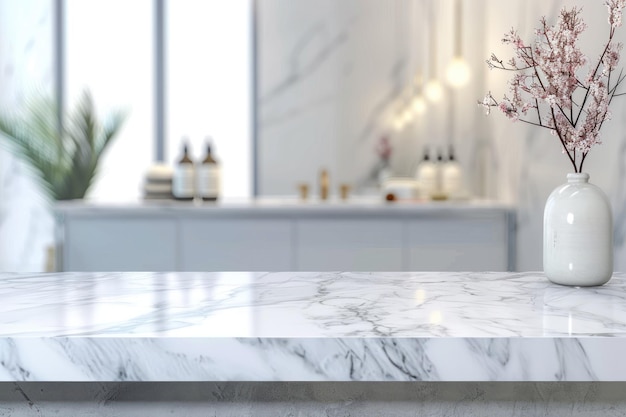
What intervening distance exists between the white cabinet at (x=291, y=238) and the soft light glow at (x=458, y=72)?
906 mm

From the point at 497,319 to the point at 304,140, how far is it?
2.98 metres

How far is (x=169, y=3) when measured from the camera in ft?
13.8

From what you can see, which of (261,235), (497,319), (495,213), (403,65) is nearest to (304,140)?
(403,65)

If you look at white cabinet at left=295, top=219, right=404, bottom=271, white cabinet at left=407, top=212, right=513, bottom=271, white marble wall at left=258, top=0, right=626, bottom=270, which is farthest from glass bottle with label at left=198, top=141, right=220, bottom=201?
white cabinet at left=407, top=212, right=513, bottom=271

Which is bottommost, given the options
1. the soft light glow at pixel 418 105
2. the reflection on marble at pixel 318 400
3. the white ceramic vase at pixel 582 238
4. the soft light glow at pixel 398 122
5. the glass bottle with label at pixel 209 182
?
the reflection on marble at pixel 318 400

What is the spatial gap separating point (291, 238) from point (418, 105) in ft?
4.24

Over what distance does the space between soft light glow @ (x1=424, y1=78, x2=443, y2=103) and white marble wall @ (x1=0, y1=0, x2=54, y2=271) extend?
233 cm

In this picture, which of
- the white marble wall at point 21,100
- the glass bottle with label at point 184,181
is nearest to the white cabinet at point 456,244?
the glass bottle with label at point 184,181

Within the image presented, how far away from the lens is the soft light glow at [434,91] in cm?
376

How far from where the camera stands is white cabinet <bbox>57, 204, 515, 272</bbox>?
9.59ft

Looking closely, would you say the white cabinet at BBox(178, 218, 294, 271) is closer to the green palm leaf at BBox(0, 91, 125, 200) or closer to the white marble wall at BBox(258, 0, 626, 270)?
the white marble wall at BBox(258, 0, 626, 270)

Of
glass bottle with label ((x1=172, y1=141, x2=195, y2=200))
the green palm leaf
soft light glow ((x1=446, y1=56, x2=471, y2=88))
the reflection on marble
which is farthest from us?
the green palm leaf

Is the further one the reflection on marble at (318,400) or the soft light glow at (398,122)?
the soft light glow at (398,122)

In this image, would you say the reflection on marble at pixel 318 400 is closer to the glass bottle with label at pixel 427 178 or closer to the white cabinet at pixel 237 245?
the white cabinet at pixel 237 245
